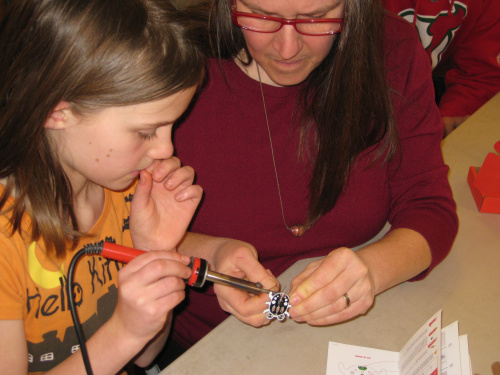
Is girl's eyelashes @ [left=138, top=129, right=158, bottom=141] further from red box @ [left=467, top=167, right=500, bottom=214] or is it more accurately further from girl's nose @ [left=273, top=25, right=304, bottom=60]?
red box @ [left=467, top=167, right=500, bottom=214]

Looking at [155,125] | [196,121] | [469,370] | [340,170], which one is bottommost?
[469,370]

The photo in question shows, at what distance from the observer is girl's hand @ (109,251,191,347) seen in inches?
34.3

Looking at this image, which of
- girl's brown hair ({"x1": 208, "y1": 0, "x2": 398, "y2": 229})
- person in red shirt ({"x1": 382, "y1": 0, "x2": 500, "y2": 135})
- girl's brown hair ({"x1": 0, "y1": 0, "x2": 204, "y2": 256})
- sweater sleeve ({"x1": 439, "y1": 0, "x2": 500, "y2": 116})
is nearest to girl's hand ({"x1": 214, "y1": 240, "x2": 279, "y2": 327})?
girl's brown hair ({"x1": 208, "y1": 0, "x2": 398, "y2": 229})

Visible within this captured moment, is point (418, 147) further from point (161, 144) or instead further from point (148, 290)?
point (148, 290)

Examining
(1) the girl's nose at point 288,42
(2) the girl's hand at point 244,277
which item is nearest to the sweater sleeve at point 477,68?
(1) the girl's nose at point 288,42

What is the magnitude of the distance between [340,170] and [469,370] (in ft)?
1.68

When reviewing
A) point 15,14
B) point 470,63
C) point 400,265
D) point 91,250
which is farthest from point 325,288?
point 470,63

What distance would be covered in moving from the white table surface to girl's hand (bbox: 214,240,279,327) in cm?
4

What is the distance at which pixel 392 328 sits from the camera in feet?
3.38

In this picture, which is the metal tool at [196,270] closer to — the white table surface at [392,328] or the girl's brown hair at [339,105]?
the white table surface at [392,328]

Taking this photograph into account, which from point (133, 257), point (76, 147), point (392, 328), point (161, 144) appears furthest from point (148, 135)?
point (392, 328)

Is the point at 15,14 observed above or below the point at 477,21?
above

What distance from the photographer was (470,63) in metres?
2.07

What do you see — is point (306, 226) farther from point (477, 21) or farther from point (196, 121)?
point (477, 21)
